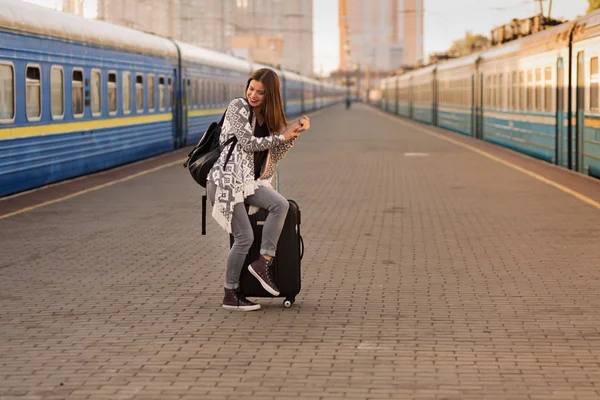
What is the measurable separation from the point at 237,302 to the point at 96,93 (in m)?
15.1

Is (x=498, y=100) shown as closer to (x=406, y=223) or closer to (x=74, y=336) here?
(x=406, y=223)

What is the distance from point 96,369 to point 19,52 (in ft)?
39.3

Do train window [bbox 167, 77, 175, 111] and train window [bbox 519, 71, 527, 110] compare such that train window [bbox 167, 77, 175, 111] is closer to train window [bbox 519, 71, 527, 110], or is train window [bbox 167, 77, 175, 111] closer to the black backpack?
train window [bbox 519, 71, 527, 110]

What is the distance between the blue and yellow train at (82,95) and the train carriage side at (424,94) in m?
23.7

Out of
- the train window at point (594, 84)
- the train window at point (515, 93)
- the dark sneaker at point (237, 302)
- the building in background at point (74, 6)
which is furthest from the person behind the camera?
the train window at point (515, 93)

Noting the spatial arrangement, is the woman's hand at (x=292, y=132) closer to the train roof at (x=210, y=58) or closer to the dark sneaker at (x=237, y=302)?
the dark sneaker at (x=237, y=302)

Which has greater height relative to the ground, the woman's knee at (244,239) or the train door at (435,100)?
the train door at (435,100)

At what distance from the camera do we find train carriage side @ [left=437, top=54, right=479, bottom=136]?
40719 millimetres

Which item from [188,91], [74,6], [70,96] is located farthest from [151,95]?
[70,96]

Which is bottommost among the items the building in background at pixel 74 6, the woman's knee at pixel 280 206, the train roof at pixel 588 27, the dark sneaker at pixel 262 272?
the dark sneaker at pixel 262 272

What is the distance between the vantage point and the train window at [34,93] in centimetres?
1827

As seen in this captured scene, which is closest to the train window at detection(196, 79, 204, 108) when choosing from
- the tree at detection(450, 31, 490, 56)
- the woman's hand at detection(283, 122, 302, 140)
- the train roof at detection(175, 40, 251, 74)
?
the train roof at detection(175, 40, 251, 74)

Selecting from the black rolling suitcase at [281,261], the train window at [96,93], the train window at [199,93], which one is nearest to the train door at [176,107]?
the train window at [199,93]

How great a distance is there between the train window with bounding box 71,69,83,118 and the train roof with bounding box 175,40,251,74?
11310mm
